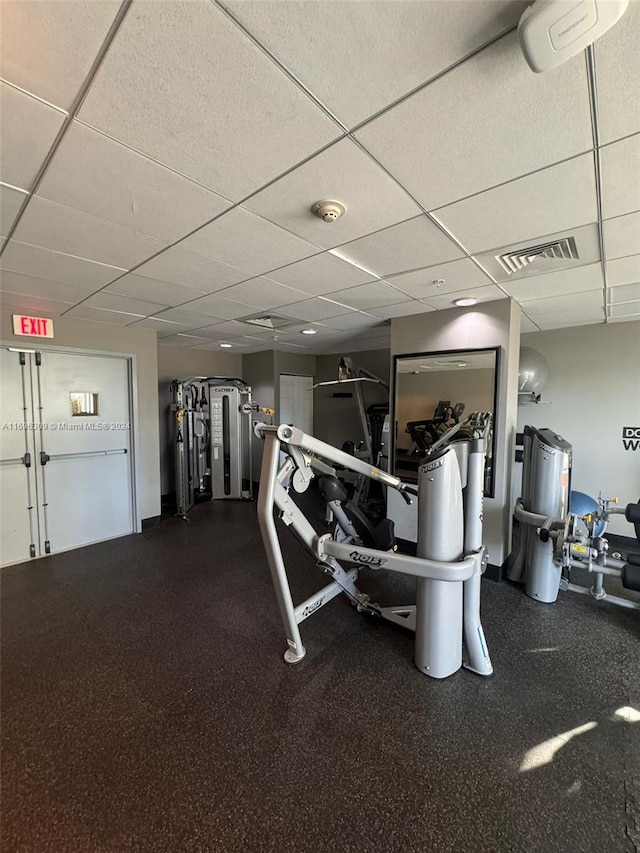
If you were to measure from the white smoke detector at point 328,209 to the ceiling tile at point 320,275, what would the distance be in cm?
53

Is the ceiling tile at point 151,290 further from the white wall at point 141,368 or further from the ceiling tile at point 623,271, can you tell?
the ceiling tile at point 623,271

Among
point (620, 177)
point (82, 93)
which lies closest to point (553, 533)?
point (620, 177)

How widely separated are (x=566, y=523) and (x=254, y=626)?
256cm

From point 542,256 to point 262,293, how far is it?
2154 millimetres

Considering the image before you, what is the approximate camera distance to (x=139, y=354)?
179 inches

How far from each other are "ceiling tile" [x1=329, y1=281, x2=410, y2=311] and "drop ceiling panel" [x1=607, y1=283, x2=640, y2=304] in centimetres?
173

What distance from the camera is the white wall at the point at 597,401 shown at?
420 centimetres

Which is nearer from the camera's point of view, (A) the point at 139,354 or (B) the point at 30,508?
(B) the point at 30,508

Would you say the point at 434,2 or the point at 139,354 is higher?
the point at 434,2

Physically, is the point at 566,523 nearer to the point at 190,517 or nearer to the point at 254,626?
the point at 254,626

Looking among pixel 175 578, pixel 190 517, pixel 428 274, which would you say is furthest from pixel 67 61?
pixel 190 517

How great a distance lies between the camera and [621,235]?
202 centimetres

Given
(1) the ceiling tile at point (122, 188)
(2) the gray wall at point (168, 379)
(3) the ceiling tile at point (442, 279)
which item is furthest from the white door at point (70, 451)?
(3) the ceiling tile at point (442, 279)

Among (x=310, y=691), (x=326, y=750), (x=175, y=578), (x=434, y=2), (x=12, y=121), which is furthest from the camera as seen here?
(x=175, y=578)
